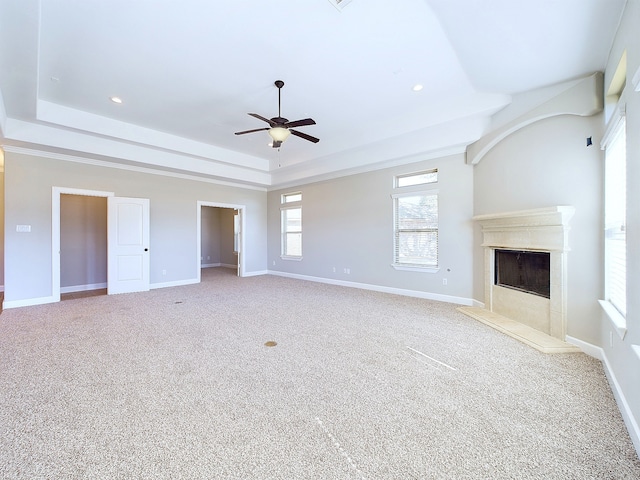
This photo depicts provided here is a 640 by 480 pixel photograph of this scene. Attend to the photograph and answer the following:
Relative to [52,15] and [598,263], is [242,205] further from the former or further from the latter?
[598,263]

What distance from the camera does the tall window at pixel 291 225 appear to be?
778 centimetres

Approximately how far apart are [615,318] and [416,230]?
10.9 ft

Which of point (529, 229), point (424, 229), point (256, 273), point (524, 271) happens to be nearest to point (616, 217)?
point (529, 229)

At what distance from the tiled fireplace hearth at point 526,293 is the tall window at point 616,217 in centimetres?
38

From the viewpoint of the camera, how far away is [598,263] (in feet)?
9.07

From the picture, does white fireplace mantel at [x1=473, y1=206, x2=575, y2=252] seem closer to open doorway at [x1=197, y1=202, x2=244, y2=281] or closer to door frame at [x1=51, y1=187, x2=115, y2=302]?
door frame at [x1=51, y1=187, x2=115, y2=302]

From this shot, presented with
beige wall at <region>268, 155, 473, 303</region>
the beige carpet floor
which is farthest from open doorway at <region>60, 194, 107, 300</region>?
beige wall at <region>268, 155, 473, 303</region>

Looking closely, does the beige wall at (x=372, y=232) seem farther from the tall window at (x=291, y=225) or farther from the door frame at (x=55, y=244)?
the door frame at (x=55, y=244)

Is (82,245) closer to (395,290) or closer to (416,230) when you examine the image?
(395,290)

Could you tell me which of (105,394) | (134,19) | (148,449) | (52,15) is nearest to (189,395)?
(148,449)

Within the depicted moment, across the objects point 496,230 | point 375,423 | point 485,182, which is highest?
point 485,182

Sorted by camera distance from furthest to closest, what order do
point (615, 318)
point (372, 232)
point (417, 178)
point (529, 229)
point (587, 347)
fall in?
point (372, 232) → point (417, 178) → point (529, 229) → point (587, 347) → point (615, 318)

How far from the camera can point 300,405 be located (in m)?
1.98

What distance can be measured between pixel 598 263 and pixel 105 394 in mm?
4683
